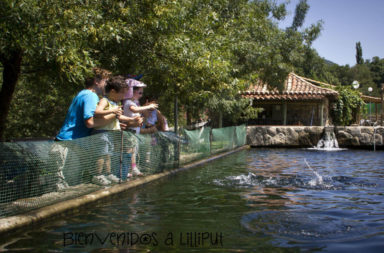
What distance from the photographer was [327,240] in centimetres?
416

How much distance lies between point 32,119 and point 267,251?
15490 mm

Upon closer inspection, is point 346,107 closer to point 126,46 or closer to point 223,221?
point 126,46

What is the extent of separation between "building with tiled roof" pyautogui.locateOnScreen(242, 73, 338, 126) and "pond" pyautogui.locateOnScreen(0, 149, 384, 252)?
20.1m

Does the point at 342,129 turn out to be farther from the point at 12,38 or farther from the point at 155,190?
the point at 12,38

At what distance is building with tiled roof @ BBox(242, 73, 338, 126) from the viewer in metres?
27.6

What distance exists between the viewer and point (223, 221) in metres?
4.96

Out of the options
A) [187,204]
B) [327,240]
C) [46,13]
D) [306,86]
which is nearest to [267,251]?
[327,240]

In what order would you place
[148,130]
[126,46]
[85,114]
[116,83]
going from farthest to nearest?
[126,46]
[148,130]
[116,83]
[85,114]

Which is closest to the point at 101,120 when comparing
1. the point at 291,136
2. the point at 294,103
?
the point at 291,136

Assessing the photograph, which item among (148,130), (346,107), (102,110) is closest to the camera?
(102,110)

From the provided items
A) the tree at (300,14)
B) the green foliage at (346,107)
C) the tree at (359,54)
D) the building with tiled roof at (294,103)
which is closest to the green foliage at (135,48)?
the building with tiled roof at (294,103)

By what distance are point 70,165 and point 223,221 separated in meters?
2.20

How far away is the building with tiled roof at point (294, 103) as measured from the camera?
27.6 meters

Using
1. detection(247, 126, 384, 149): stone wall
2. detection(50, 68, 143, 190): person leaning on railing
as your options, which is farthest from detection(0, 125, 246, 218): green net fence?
detection(247, 126, 384, 149): stone wall
